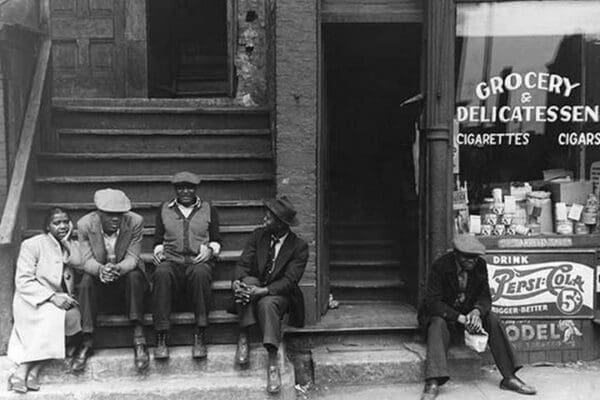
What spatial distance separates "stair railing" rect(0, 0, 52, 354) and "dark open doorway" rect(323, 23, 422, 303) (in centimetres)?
300

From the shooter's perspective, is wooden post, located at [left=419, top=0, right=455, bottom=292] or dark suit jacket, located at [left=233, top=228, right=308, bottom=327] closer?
dark suit jacket, located at [left=233, top=228, right=308, bottom=327]

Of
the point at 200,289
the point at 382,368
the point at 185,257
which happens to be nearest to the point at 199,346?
the point at 200,289

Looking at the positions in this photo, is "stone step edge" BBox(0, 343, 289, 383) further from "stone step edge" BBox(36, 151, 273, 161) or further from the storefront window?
the storefront window

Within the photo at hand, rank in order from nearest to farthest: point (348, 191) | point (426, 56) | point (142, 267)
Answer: point (142, 267), point (426, 56), point (348, 191)

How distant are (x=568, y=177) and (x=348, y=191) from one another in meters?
2.50

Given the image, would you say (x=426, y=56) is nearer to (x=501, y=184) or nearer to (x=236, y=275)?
(x=501, y=184)

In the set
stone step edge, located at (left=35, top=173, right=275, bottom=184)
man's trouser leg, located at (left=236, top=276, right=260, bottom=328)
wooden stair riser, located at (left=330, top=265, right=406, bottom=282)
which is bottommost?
man's trouser leg, located at (left=236, top=276, right=260, bottom=328)

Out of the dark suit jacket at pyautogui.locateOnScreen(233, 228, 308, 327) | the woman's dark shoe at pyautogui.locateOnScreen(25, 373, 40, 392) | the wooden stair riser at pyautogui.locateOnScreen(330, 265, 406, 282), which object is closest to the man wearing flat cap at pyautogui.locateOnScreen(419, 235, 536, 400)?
the dark suit jacket at pyautogui.locateOnScreen(233, 228, 308, 327)

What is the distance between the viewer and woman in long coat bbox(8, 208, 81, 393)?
17.1 ft

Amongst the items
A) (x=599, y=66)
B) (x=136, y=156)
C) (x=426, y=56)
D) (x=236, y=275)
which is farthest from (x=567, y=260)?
(x=136, y=156)

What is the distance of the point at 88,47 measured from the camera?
32.0ft

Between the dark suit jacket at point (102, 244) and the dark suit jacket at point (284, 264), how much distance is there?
88cm

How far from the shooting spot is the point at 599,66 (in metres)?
6.54

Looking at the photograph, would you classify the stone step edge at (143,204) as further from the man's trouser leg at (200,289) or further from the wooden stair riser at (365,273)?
the wooden stair riser at (365,273)
